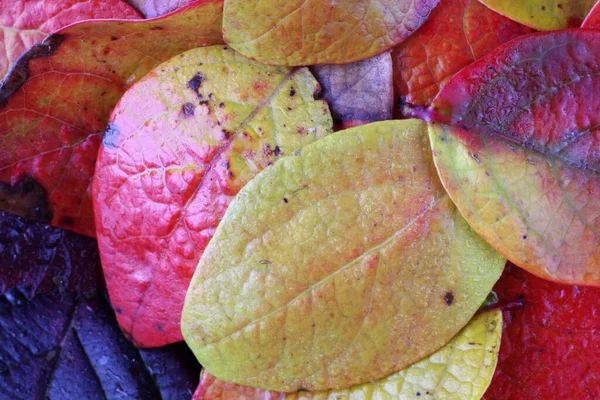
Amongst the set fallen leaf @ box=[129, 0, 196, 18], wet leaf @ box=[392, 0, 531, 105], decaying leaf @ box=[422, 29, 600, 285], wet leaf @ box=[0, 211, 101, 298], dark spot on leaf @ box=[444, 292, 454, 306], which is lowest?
dark spot on leaf @ box=[444, 292, 454, 306]

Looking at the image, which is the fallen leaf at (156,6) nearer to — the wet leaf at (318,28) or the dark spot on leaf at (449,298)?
the wet leaf at (318,28)

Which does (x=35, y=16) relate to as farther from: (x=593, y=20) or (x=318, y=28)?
(x=593, y=20)

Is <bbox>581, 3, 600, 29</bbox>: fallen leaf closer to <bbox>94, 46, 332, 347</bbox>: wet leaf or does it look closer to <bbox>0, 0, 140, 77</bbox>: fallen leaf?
<bbox>94, 46, 332, 347</bbox>: wet leaf

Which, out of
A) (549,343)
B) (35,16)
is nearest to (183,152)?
(35,16)

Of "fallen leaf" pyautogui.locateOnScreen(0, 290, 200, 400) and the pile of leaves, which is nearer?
the pile of leaves

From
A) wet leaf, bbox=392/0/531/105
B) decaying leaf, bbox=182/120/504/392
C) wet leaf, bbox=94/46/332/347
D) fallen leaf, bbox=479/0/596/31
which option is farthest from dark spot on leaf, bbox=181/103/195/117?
fallen leaf, bbox=479/0/596/31

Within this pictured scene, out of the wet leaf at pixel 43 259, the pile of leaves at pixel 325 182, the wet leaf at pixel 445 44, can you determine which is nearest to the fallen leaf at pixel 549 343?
the pile of leaves at pixel 325 182

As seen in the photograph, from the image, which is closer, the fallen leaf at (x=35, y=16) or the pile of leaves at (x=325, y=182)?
the pile of leaves at (x=325, y=182)
